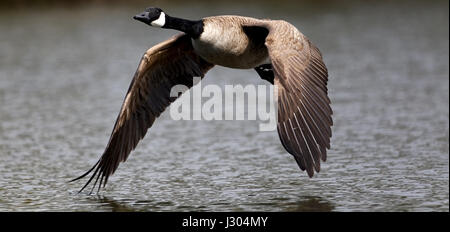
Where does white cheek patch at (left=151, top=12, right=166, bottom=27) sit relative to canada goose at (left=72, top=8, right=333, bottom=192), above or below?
above

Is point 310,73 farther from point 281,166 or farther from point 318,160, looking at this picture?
point 281,166

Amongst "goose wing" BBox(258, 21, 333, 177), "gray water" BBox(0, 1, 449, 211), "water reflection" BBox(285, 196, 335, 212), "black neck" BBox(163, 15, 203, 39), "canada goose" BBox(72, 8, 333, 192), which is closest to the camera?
"goose wing" BBox(258, 21, 333, 177)

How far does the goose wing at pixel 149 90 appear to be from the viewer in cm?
859

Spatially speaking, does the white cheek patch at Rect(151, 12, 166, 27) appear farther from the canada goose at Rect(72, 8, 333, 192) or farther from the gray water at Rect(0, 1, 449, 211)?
Result: the gray water at Rect(0, 1, 449, 211)

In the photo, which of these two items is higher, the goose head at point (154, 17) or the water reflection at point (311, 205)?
the goose head at point (154, 17)

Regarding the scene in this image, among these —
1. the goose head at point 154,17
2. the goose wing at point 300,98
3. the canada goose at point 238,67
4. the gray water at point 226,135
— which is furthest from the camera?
the gray water at point 226,135

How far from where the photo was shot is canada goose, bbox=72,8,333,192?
7.11 meters

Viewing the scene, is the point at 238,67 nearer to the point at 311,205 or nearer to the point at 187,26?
the point at 187,26

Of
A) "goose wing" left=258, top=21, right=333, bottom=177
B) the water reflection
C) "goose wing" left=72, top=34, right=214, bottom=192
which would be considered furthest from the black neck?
the water reflection

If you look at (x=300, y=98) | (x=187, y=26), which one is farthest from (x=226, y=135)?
(x=300, y=98)

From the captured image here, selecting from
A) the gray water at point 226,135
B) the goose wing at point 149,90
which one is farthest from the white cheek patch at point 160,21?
the gray water at point 226,135

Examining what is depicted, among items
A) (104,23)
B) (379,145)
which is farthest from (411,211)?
(104,23)

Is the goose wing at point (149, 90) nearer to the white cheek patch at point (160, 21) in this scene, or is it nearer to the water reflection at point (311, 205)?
the white cheek patch at point (160, 21)

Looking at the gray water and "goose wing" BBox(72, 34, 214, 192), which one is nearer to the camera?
the gray water
